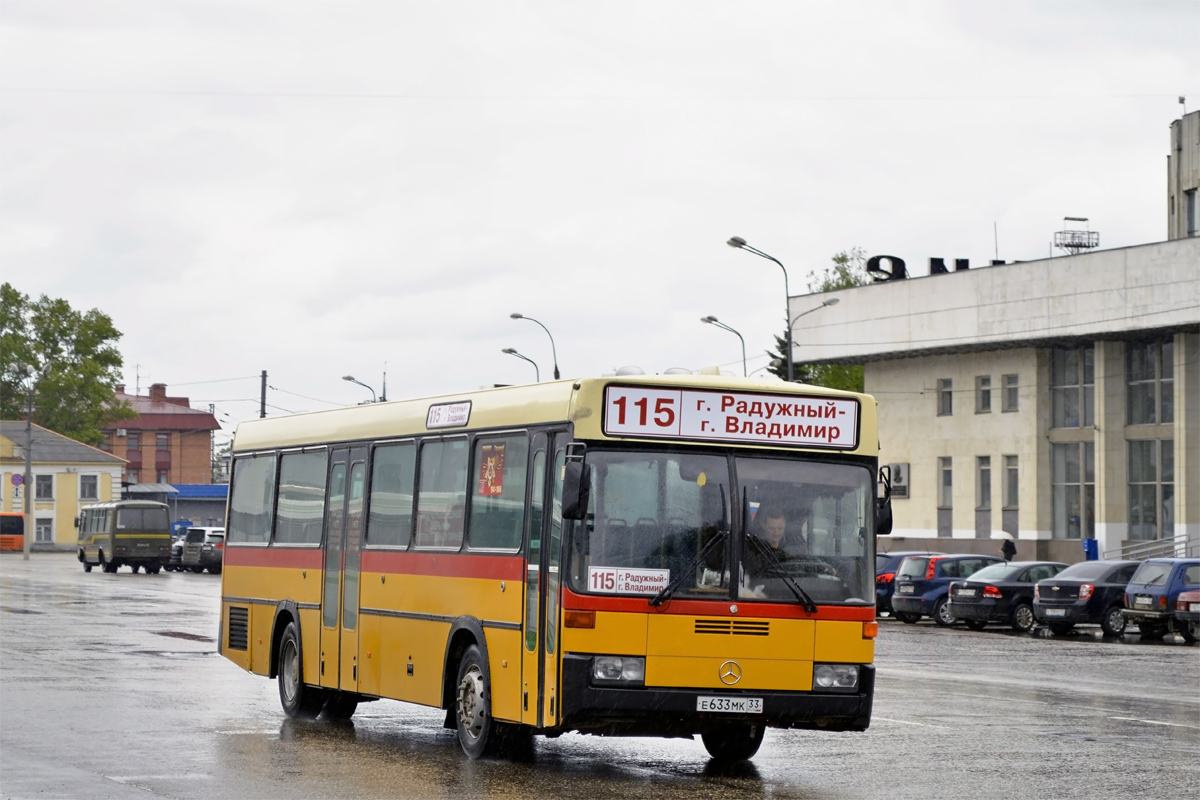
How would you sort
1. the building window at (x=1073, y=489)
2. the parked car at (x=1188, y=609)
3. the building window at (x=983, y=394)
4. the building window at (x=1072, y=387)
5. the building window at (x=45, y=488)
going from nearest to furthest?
the parked car at (x=1188, y=609)
the building window at (x=1073, y=489)
the building window at (x=1072, y=387)
the building window at (x=983, y=394)
the building window at (x=45, y=488)

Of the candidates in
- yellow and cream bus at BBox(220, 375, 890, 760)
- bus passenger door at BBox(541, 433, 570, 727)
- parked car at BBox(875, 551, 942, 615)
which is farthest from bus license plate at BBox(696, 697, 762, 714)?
parked car at BBox(875, 551, 942, 615)

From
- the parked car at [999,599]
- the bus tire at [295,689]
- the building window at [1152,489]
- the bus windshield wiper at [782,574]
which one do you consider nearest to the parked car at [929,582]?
the parked car at [999,599]

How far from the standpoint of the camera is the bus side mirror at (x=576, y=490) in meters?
11.3

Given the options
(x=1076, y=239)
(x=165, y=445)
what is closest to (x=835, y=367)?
(x=1076, y=239)

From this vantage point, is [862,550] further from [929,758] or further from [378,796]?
[378,796]

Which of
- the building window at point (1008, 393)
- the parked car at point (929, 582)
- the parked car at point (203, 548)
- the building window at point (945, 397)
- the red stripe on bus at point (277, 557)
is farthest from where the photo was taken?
the parked car at point (203, 548)

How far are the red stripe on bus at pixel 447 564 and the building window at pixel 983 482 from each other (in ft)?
164

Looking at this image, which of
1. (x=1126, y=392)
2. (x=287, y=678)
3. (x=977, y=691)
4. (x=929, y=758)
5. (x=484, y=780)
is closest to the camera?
(x=484, y=780)

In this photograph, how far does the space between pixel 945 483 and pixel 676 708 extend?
54.0 m

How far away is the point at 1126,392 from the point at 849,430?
157 ft

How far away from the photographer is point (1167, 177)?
6462cm

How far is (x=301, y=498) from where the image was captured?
661 inches

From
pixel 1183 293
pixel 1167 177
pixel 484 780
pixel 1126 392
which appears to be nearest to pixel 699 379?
pixel 484 780

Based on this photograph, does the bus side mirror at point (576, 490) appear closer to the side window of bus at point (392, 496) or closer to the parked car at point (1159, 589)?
the side window of bus at point (392, 496)
